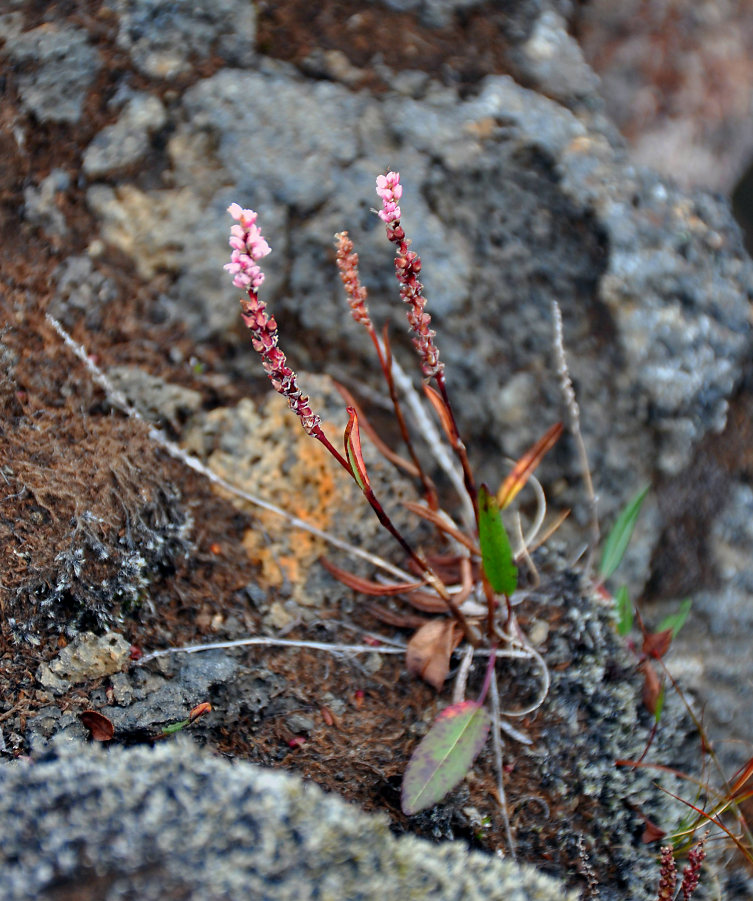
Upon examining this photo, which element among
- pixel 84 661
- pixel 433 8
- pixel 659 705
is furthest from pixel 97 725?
pixel 433 8

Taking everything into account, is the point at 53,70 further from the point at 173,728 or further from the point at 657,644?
the point at 657,644

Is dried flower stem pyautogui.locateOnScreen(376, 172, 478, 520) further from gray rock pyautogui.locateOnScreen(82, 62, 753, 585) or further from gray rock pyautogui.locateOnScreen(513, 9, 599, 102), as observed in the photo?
gray rock pyautogui.locateOnScreen(513, 9, 599, 102)

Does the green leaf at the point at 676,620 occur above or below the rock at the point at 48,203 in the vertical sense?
below

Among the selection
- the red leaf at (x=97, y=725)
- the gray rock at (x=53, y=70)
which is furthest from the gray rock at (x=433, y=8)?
the red leaf at (x=97, y=725)

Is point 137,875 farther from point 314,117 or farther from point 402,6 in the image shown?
point 402,6

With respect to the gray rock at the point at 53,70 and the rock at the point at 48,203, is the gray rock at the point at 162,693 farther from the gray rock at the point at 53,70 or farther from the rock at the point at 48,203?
the gray rock at the point at 53,70

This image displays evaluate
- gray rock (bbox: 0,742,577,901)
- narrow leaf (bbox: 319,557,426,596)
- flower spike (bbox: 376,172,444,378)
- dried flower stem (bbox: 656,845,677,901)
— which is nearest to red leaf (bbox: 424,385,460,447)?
flower spike (bbox: 376,172,444,378)
